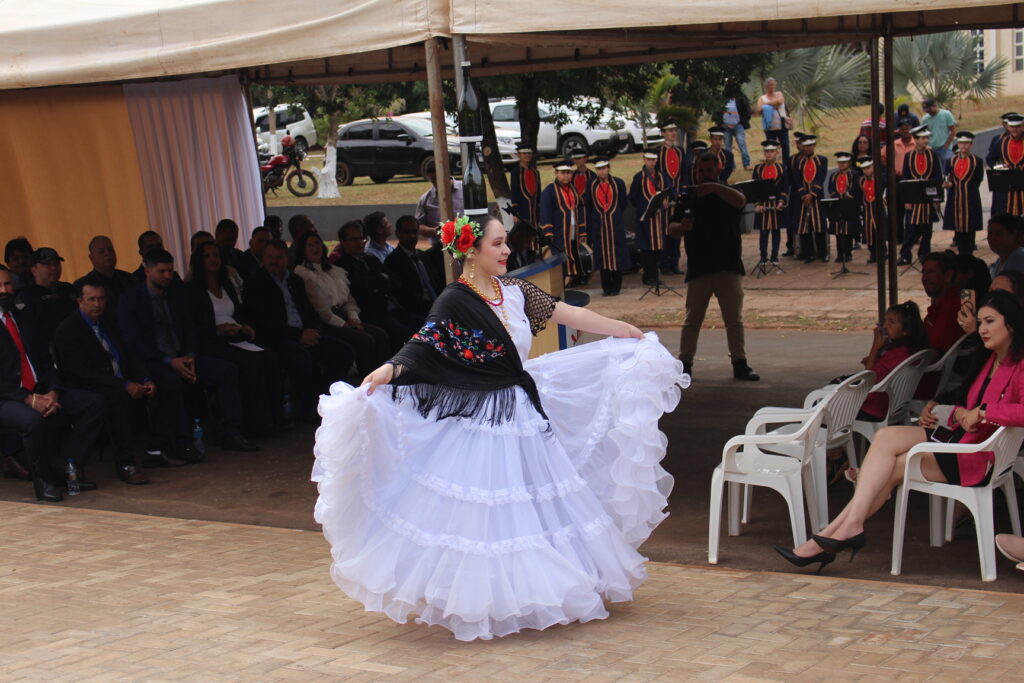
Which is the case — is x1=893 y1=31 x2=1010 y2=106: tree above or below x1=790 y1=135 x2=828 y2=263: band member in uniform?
above

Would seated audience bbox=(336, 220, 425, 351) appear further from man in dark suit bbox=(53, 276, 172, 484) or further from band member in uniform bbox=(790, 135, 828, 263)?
band member in uniform bbox=(790, 135, 828, 263)

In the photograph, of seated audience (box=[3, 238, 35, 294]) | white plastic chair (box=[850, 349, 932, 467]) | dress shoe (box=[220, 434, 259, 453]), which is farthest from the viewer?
seated audience (box=[3, 238, 35, 294])

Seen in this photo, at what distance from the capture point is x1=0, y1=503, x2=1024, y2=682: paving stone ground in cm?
441

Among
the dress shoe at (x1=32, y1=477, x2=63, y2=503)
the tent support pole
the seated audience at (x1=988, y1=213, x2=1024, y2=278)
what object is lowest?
the dress shoe at (x1=32, y1=477, x2=63, y2=503)

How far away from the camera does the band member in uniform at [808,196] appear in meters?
16.7

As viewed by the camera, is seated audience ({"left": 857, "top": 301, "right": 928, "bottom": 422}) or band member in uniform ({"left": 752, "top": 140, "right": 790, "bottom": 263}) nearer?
seated audience ({"left": 857, "top": 301, "right": 928, "bottom": 422})

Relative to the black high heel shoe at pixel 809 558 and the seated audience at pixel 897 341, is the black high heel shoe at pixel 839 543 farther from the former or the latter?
the seated audience at pixel 897 341

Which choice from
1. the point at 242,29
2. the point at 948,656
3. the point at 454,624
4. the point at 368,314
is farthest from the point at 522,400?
the point at 368,314

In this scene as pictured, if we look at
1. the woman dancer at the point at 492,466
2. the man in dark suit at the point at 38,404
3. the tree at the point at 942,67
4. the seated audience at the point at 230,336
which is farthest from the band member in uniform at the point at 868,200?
the tree at the point at 942,67

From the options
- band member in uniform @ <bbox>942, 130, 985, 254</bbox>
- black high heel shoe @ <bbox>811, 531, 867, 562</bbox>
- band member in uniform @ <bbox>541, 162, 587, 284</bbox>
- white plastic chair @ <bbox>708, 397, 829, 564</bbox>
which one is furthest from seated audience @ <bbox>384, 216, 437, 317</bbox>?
band member in uniform @ <bbox>942, 130, 985, 254</bbox>

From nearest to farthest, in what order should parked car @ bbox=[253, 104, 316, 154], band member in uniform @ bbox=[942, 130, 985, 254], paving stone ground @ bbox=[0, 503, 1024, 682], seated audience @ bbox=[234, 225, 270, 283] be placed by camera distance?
paving stone ground @ bbox=[0, 503, 1024, 682], seated audience @ bbox=[234, 225, 270, 283], band member in uniform @ bbox=[942, 130, 985, 254], parked car @ bbox=[253, 104, 316, 154]

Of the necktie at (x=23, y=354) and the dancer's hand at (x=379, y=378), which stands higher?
the dancer's hand at (x=379, y=378)

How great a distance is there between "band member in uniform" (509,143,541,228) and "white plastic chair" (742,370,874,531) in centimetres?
1010

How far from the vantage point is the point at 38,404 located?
25.8 ft
